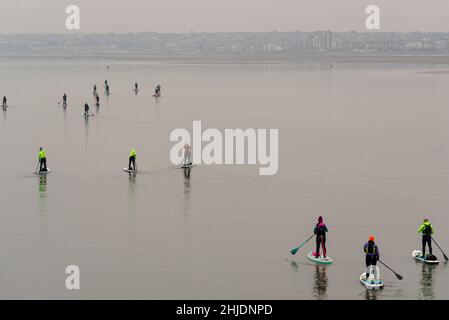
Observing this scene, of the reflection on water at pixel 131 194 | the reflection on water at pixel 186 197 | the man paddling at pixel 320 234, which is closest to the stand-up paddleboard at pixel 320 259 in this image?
the man paddling at pixel 320 234

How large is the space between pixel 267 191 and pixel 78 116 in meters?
43.2

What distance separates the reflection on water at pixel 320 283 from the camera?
972 inches

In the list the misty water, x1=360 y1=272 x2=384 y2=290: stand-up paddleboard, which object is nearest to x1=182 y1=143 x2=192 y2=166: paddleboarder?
the misty water

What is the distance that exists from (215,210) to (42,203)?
27.4ft

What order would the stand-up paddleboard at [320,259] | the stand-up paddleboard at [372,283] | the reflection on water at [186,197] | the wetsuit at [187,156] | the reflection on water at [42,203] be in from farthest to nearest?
the wetsuit at [187,156] → the reflection on water at [186,197] → the reflection on water at [42,203] → the stand-up paddleboard at [320,259] → the stand-up paddleboard at [372,283]

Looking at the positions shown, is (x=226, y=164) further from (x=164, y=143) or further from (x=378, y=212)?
(x=378, y=212)

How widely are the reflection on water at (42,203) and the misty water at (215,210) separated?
132 mm

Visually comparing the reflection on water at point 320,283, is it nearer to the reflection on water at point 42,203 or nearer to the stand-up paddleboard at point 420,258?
the stand-up paddleboard at point 420,258

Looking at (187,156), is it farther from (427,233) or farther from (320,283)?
(320,283)

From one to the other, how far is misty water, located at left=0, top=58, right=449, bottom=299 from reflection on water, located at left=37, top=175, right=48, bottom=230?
0.43 ft

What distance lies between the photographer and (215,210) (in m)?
36.4

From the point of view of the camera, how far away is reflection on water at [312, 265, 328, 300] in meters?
24.7

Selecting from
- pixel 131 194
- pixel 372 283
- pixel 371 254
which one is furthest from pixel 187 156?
pixel 372 283
